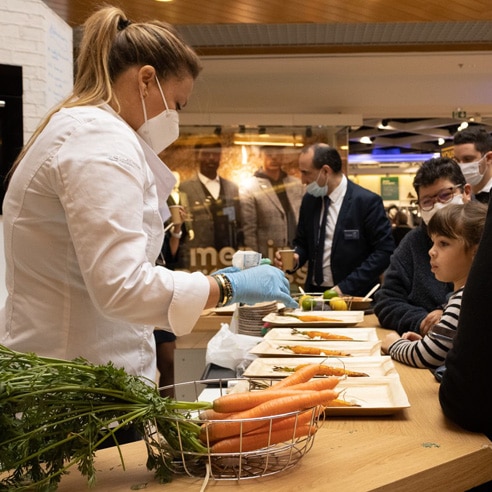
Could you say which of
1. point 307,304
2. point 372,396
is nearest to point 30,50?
point 307,304

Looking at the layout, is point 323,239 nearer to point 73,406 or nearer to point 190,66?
point 190,66

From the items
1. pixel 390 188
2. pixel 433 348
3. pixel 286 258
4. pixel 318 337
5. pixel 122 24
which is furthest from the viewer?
pixel 390 188

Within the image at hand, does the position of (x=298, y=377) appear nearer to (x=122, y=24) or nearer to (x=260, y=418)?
(x=260, y=418)

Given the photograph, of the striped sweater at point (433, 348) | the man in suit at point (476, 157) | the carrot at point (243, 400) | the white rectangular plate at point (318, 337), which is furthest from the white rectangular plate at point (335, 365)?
the man in suit at point (476, 157)

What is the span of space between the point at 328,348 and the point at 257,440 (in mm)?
1253

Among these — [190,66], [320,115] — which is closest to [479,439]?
[190,66]

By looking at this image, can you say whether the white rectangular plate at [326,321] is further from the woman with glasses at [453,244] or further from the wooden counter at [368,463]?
the wooden counter at [368,463]

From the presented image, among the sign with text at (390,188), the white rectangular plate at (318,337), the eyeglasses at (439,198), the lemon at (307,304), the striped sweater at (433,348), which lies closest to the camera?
the striped sweater at (433,348)

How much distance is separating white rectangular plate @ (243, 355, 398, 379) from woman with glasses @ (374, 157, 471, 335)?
869 mm

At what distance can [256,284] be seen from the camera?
6.31 feet

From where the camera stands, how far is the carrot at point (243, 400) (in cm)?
132

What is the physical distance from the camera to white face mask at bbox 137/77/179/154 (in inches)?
80.0

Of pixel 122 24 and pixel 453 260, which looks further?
pixel 453 260

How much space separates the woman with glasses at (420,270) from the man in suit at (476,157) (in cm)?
108
